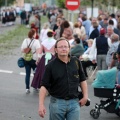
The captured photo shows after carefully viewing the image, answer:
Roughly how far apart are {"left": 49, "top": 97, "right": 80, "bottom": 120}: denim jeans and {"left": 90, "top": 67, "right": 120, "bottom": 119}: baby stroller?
358 centimetres

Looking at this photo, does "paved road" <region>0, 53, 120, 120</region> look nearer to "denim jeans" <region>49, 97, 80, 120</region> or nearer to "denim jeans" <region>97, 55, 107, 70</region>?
"denim jeans" <region>97, 55, 107, 70</region>

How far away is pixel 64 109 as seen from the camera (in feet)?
24.3

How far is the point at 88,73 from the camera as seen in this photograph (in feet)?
58.9

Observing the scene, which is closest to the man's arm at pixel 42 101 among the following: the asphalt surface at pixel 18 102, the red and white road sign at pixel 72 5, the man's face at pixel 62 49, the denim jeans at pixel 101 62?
the man's face at pixel 62 49

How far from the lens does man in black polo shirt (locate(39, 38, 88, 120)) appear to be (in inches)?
293

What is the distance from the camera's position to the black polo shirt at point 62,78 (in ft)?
24.5

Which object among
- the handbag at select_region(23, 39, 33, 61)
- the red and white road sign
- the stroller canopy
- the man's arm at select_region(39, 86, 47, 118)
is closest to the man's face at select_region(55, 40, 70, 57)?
the man's arm at select_region(39, 86, 47, 118)

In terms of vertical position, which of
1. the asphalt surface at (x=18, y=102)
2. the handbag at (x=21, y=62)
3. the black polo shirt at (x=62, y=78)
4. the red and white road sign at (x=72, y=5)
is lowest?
the asphalt surface at (x=18, y=102)

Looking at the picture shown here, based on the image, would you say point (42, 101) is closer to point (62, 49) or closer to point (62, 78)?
point (62, 78)

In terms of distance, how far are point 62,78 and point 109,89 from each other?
12.4 ft

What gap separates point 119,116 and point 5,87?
5128 millimetres

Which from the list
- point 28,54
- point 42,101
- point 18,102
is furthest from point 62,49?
point 28,54

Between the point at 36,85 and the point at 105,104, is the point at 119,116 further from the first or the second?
the point at 36,85

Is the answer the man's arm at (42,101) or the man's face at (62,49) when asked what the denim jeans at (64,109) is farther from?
the man's face at (62,49)
